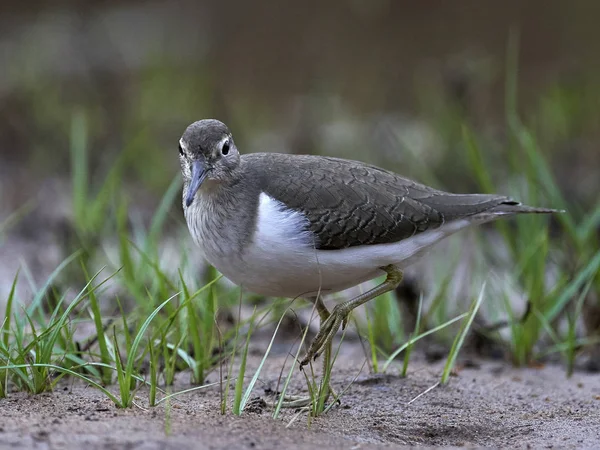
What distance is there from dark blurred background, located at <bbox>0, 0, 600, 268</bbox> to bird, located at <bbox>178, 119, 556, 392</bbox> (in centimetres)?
164

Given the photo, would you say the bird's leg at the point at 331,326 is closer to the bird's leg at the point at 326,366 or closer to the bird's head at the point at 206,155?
the bird's leg at the point at 326,366

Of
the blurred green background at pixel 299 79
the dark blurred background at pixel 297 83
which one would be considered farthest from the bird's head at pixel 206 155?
the blurred green background at pixel 299 79

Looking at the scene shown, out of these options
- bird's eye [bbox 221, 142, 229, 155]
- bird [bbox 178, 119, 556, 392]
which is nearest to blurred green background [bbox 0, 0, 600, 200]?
bird [bbox 178, 119, 556, 392]

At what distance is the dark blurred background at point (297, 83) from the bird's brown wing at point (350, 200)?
1.36 metres

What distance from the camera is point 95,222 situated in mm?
6816

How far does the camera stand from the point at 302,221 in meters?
4.57

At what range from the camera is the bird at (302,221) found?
4504mm

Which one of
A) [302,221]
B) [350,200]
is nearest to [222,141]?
[302,221]

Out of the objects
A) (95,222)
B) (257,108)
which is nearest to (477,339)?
(95,222)

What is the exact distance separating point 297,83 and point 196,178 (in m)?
9.48

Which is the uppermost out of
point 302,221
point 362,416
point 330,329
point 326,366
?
point 302,221

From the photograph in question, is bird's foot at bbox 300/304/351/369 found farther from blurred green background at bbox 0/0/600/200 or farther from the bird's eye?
blurred green background at bbox 0/0/600/200

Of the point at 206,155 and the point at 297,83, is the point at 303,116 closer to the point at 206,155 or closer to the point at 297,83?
the point at 297,83

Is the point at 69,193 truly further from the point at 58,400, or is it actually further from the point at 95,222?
the point at 58,400
